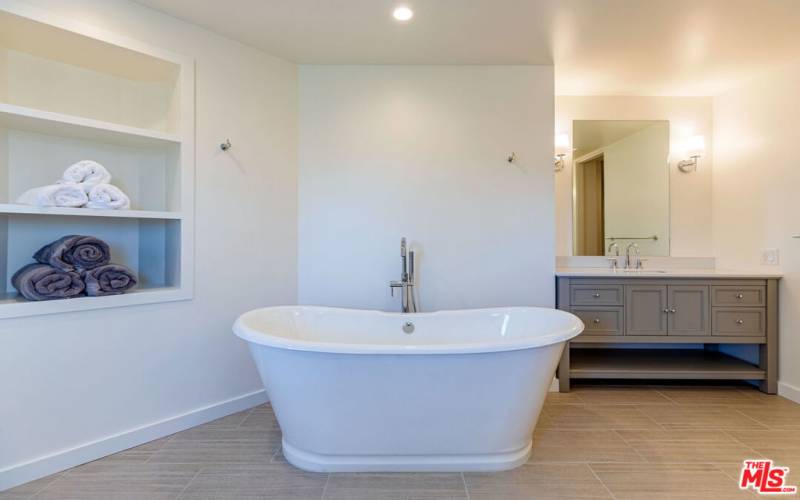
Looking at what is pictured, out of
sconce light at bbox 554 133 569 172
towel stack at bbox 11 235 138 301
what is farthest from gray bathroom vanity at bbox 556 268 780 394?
towel stack at bbox 11 235 138 301

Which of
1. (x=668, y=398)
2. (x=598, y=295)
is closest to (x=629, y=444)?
(x=668, y=398)

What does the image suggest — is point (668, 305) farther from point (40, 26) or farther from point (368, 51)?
point (40, 26)

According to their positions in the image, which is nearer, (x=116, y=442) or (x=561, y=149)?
(x=116, y=442)

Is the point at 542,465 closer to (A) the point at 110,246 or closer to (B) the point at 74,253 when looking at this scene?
(B) the point at 74,253

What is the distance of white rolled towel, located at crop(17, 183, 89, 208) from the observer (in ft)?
6.47

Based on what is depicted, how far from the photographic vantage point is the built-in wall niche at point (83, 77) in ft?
7.02

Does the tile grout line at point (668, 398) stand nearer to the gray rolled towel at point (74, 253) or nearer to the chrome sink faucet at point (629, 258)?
the chrome sink faucet at point (629, 258)

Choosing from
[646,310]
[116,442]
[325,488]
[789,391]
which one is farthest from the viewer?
[646,310]

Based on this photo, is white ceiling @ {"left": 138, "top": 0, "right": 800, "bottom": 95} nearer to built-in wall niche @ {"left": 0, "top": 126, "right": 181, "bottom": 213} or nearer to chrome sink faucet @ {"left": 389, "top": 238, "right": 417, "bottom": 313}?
built-in wall niche @ {"left": 0, "top": 126, "right": 181, "bottom": 213}

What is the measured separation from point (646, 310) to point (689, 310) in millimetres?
302

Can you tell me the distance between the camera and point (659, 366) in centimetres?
314

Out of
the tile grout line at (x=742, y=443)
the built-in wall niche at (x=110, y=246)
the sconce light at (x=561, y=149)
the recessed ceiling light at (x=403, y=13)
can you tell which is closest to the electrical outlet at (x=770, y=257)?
the tile grout line at (x=742, y=443)

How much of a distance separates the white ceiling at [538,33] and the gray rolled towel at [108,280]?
4.66ft

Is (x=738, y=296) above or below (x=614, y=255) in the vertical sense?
below
